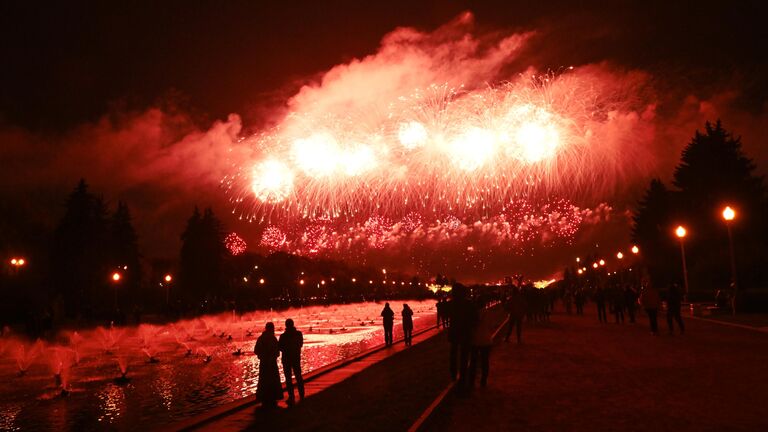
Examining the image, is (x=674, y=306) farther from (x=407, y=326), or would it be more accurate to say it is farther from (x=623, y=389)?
(x=623, y=389)

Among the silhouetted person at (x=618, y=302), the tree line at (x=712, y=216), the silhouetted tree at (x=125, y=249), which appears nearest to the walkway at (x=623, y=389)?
the silhouetted person at (x=618, y=302)

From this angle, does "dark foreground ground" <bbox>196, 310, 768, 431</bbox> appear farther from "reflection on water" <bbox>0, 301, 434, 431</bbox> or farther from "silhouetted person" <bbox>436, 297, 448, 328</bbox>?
"silhouetted person" <bbox>436, 297, 448, 328</bbox>

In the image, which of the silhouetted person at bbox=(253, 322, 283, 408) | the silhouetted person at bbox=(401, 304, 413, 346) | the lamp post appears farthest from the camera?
the lamp post

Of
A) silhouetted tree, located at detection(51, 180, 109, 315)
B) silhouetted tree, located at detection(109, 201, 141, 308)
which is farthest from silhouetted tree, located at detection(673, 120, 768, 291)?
silhouetted tree, located at detection(109, 201, 141, 308)

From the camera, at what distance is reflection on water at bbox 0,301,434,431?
39.3 feet

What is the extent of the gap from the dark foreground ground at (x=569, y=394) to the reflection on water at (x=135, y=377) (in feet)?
8.12

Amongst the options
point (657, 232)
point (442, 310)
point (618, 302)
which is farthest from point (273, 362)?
point (657, 232)

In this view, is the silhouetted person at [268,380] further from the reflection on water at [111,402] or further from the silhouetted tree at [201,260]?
the silhouetted tree at [201,260]

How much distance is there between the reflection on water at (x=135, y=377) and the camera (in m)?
12.0

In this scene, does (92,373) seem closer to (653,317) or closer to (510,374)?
(510,374)

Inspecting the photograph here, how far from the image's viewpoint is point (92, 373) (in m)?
19.0

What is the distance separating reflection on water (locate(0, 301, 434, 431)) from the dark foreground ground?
8.12 feet

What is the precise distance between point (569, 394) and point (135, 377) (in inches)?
477

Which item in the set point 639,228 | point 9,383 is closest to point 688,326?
point 9,383
